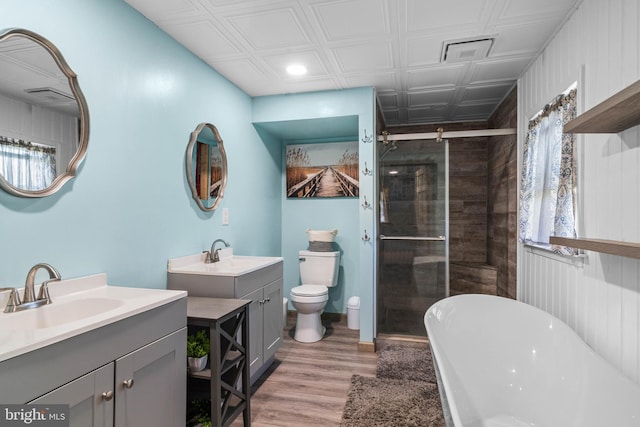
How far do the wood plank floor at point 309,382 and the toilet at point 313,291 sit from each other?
118 mm

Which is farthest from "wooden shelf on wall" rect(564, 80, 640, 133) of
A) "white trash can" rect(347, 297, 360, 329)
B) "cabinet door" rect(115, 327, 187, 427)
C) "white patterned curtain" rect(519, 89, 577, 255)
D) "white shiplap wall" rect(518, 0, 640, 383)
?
"white trash can" rect(347, 297, 360, 329)

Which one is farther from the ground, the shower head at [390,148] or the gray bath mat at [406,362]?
the shower head at [390,148]

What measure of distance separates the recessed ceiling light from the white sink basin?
5.01ft

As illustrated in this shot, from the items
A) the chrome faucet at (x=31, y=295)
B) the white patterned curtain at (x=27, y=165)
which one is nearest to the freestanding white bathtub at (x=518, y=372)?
the chrome faucet at (x=31, y=295)

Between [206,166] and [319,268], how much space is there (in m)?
1.67

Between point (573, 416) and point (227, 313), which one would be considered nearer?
point (573, 416)

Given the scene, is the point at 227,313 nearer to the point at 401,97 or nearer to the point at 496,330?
the point at 496,330

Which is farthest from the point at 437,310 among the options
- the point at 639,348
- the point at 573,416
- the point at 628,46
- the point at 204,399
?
the point at 628,46

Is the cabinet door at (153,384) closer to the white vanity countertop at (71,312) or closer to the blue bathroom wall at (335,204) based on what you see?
the white vanity countertop at (71,312)

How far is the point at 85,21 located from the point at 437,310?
2.48 metres

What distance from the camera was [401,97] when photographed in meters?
3.36

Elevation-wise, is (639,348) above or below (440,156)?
below

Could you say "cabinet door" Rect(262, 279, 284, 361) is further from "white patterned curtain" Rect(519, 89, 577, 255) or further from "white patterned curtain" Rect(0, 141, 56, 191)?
"white patterned curtain" Rect(519, 89, 577, 255)

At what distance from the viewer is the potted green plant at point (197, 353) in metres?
1.73
